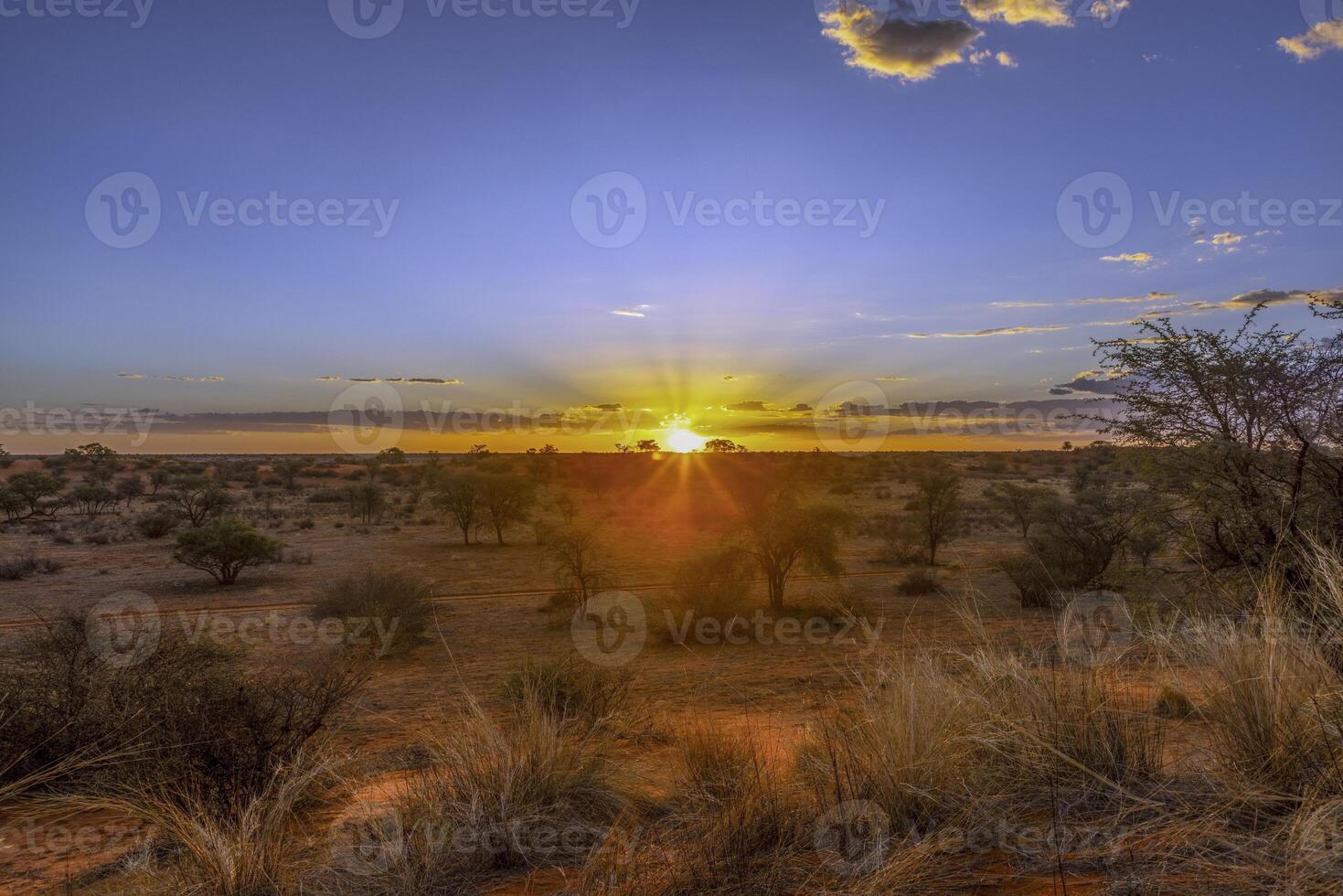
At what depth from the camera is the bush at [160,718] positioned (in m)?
5.32

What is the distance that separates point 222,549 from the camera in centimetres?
2144

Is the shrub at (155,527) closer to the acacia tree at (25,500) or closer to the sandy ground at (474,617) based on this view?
the sandy ground at (474,617)

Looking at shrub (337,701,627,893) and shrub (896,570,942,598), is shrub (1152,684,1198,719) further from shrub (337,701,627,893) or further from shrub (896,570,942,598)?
shrub (896,570,942,598)

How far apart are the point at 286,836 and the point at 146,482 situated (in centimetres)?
5917

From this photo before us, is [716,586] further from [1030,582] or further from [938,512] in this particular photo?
[938,512]

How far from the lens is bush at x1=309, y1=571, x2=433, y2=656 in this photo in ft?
49.5

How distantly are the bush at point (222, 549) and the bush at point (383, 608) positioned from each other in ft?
19.2

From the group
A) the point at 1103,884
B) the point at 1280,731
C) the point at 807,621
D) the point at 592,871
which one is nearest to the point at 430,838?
the point at 592,871

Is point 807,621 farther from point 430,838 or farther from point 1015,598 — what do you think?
point 430,838

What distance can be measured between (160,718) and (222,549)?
18.2m

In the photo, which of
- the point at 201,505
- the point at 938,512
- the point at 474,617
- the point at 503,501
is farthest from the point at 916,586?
the point at 201,505

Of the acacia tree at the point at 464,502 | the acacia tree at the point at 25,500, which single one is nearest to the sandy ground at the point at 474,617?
the acacia tree at the point at 464,502

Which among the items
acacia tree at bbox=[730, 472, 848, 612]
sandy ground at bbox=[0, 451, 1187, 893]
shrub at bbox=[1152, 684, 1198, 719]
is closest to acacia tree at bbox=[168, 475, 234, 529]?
sandy ground at bbox=[0, 451, 1187, 893]

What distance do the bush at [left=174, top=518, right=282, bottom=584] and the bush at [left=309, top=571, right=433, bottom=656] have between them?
5847 millimetres
